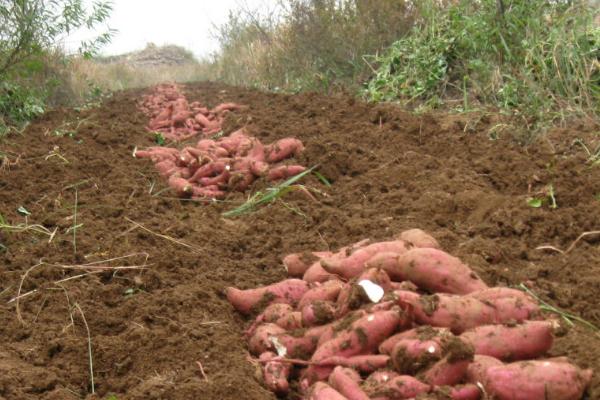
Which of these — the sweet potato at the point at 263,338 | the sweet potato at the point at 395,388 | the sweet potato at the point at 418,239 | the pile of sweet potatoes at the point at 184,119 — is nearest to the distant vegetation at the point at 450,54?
the pile of sweet potatoes at the point at 184,119

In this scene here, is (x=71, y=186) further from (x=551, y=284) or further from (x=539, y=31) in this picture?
(x=539, y=31)

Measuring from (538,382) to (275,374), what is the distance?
2.54 feet

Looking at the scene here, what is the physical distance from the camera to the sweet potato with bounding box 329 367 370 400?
172 centimetres

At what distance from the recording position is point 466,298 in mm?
1960

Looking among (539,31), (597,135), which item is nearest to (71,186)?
(597,135)

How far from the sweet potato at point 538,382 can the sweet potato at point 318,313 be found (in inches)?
24.7

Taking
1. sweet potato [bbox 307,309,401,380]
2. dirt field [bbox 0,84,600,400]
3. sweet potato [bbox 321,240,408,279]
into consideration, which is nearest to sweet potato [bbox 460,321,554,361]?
dirt field [bbox 0,84,600,400]

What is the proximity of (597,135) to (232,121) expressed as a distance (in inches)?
146

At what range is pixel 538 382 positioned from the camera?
1.57 meters

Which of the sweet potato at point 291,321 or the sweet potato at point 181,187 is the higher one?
the sweet potato at point 181,187

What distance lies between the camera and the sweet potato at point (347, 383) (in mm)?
1720

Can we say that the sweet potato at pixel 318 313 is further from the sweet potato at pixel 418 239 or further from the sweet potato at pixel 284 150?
the sweet potato at pixel 284 150

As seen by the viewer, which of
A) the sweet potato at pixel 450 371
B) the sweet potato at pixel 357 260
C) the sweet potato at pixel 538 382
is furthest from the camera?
Result: the sweet potato at pixel 357 260

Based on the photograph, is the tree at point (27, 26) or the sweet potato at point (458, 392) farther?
the tree at point (27, 26)
